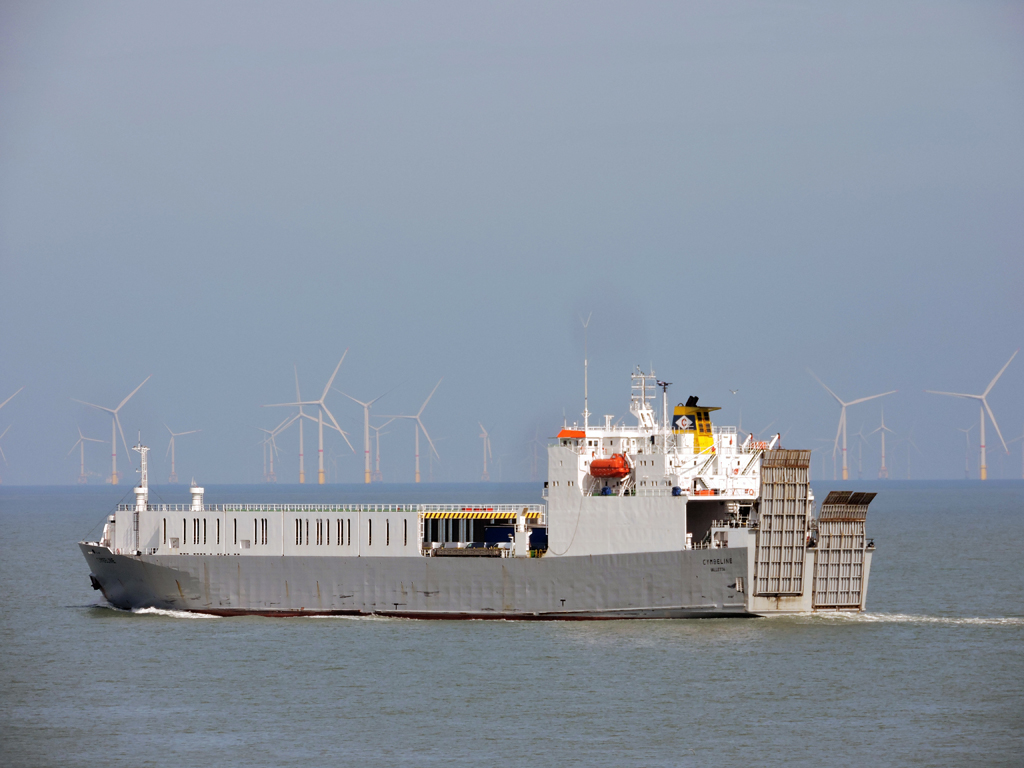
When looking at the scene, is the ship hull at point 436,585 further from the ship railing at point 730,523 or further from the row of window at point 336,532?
the ship railing at point 730,523

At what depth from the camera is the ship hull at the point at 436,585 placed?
4356cm

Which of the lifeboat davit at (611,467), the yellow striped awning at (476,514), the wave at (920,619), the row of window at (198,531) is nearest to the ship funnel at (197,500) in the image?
the row of window at (198,531)

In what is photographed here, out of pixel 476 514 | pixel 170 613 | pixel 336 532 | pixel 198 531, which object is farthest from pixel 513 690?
pixel 198 531

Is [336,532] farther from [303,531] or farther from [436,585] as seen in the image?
[436,585]

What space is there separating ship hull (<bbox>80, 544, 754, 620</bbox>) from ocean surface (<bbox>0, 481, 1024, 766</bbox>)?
2.55 ft

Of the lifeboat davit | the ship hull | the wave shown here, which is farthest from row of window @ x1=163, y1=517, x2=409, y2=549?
the wave

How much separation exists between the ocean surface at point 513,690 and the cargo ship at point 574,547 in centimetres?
95

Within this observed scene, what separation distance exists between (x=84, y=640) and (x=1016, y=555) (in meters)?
55.5

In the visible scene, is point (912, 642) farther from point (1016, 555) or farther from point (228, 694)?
point (1016, 555)

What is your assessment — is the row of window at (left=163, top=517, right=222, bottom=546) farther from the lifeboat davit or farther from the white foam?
the lifeboat davit

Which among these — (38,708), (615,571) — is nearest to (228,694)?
Result: (38,708)

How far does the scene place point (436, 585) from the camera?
153ft

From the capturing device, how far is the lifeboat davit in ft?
150

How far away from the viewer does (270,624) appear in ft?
153
